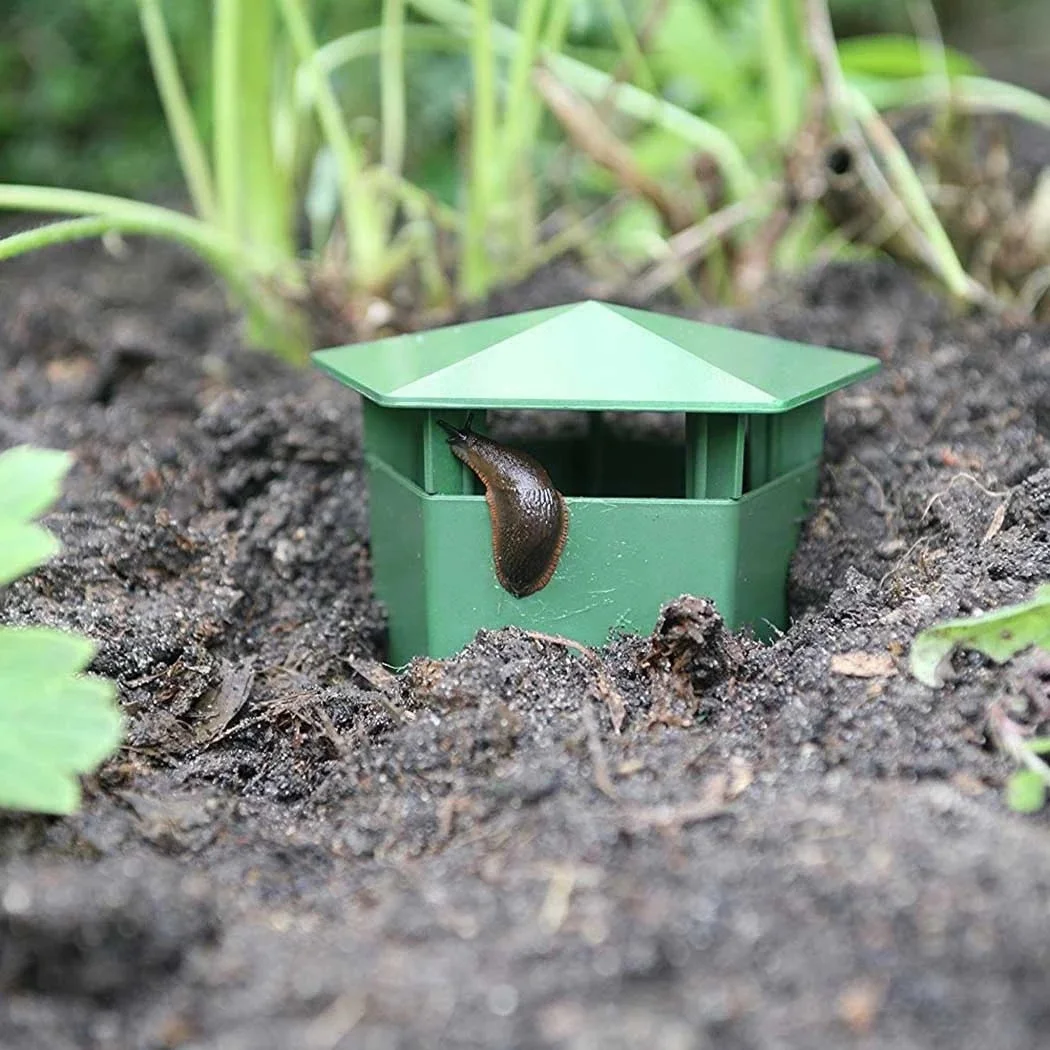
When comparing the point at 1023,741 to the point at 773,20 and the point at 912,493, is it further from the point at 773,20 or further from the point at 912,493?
the point at 773,20

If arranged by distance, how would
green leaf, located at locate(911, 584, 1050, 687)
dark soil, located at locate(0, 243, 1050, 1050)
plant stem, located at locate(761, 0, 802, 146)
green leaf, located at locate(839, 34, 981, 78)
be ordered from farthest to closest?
1. green leaf, located at locate(839, 34, 981, 78)
2. plant stem, located at locate(761, 0, 802, 146)
3. green leaf, located at locate(911, 584, 1050, 687)
4. dark soil, located at locate(0, 243, 1050, 1050)

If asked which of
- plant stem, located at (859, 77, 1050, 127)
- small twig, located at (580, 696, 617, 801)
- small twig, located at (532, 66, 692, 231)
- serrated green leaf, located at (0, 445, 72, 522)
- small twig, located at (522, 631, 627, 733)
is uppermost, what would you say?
plant stem, located at (859, 77, 1050, 127)

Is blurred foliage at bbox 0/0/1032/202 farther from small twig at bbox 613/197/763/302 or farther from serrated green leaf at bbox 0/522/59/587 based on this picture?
serrated green leaf at bbox 0/522/59/587

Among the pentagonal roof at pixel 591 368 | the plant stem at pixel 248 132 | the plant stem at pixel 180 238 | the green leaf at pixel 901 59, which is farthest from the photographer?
the green leaf at pixel 901 59

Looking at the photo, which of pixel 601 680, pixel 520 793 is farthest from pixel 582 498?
pixel 520 793

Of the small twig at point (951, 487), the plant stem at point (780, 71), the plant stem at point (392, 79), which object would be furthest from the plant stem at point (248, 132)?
the small twig at point (951, 487)

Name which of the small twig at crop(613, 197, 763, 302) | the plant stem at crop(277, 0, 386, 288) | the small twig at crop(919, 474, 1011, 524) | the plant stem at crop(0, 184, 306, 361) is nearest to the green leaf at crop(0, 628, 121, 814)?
the plant stem at crop(0, 184, 306, 361)

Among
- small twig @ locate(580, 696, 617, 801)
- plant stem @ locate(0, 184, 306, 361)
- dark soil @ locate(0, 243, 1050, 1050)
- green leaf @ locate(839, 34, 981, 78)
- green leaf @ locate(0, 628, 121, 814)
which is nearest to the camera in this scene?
dark soil @ locate(0, 243, 1050, 1050)

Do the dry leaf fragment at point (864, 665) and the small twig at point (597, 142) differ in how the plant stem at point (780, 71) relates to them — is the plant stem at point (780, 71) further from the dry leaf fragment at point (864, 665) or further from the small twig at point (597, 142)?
the dry leaf fragment at point (864, 665)
